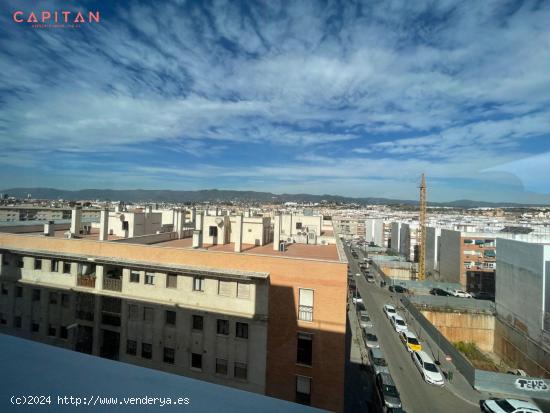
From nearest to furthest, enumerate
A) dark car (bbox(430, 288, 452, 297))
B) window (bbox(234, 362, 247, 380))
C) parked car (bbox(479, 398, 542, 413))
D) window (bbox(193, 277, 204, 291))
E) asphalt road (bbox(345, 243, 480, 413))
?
window (bbox(234, 362, 247, 380)) < window (bbox(193, 277, 204, 291)) < parked car (bbox(479, 398, 542, 413)) < asphalt road (bbox(345, 243, 480, 413)) < dark car (bbox(430, 288, 452, 297))

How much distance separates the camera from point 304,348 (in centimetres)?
1012

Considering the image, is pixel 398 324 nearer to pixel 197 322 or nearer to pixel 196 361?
pixel 196 361

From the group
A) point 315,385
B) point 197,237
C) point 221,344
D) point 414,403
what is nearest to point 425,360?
point 414,403

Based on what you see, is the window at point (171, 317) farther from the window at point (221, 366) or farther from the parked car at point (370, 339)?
the parked car at point (370, 339)

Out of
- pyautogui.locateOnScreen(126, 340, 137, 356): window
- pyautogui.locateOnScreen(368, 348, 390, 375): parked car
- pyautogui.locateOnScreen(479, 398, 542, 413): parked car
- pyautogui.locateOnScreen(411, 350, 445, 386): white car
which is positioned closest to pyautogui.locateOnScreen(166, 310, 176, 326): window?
pyautogui.locateOnScreen(126, 340, 137, 356): window

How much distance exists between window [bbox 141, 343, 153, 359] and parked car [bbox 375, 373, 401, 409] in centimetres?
977

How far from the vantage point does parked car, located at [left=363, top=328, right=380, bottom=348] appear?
18925mm

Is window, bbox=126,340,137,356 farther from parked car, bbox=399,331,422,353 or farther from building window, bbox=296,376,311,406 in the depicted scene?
parked car, bbox=399,331,422,353

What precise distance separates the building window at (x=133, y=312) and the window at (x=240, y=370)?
415 cm

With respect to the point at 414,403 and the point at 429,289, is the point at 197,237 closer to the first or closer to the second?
the point at 414,403

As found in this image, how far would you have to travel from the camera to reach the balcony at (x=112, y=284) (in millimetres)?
12039

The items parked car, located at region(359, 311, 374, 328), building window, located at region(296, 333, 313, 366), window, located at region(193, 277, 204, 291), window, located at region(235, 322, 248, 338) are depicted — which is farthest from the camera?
parked car, located at region(359, 311, 374, 328)

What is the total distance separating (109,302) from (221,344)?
16.0 feet

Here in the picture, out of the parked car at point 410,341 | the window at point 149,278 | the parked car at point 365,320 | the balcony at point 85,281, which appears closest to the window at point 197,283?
the window at point 149,278
